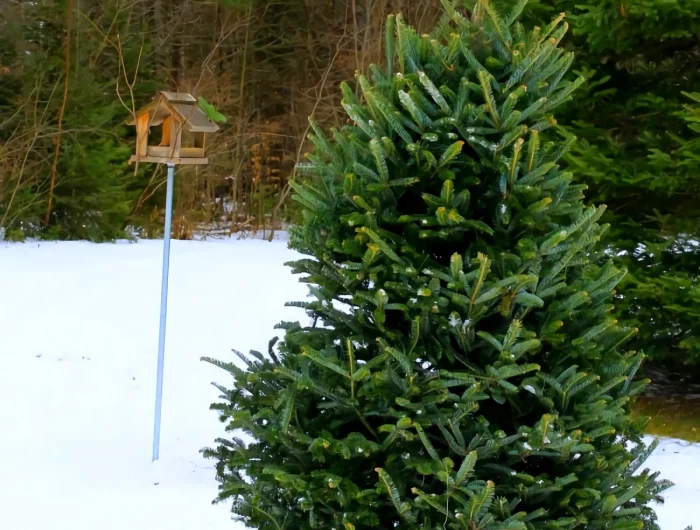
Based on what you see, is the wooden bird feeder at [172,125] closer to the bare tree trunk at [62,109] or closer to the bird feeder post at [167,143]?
the bird feeder post at [167,143]

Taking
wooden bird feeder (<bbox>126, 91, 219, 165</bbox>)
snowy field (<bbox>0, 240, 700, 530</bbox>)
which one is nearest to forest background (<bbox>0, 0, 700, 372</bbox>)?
snowy field (<bbox>0, 240, 700, 530</bbox>)

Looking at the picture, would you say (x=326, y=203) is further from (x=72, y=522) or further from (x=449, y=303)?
(x=72, y=522)

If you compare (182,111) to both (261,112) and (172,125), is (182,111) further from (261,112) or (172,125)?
(261,112)

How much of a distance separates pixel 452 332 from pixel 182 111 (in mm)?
4053

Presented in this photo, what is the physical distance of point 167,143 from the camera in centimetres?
603

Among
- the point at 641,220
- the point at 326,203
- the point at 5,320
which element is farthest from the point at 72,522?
the point at 641,220

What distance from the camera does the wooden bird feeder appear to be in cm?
586

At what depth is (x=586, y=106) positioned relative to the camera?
7020 millimetres

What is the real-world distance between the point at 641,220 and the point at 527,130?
16.1 feet

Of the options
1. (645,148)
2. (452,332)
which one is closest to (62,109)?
(645,148)

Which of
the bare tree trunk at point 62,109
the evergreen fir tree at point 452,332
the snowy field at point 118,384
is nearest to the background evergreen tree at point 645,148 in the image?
→ the snowy field at point 118,384

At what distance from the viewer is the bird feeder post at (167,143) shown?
5.82 metres

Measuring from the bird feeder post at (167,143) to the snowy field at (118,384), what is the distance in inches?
21.5

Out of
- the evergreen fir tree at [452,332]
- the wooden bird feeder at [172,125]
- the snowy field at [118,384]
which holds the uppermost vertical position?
the wooden bird feeder at [172,125]
